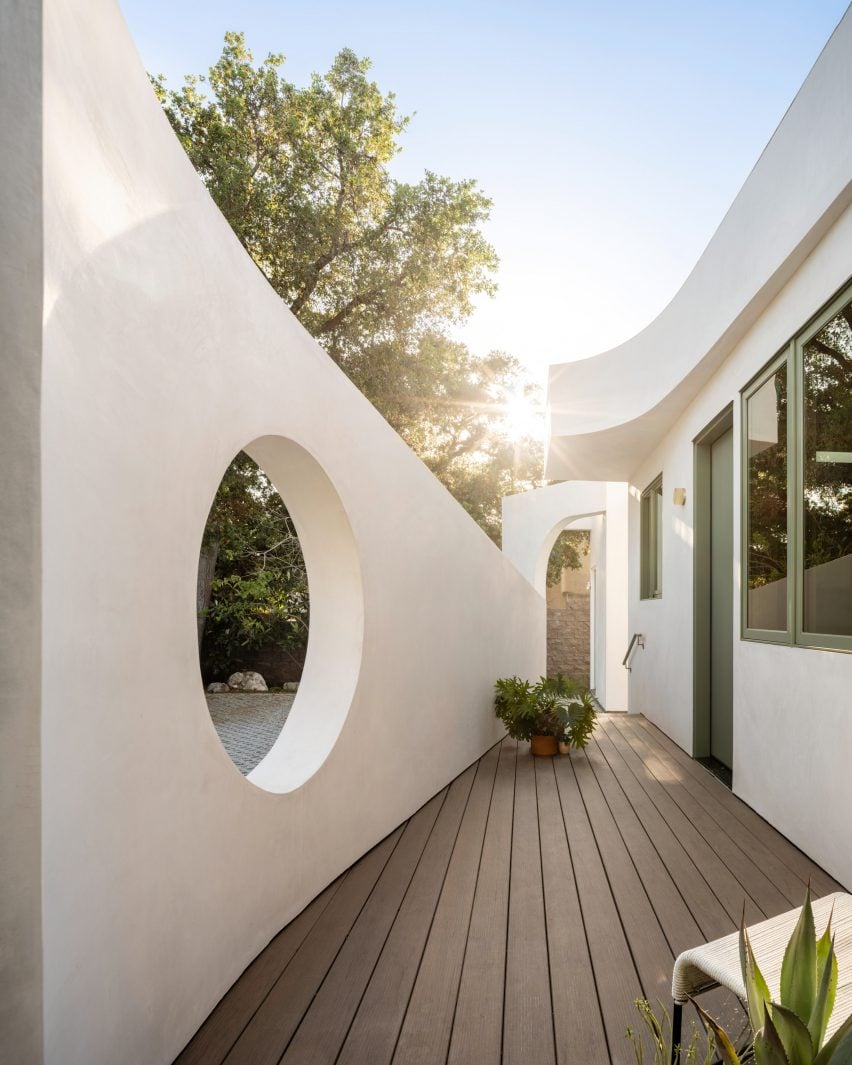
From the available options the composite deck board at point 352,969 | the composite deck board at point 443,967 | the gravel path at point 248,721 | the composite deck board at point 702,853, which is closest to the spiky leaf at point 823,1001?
the composite deck board at point 702,853

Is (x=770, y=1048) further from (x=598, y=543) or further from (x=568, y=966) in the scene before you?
(x=598, y=543)

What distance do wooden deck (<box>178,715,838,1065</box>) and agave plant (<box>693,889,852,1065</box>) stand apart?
1.00 meters

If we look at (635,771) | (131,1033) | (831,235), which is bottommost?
(635,771)

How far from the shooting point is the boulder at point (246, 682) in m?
12.6

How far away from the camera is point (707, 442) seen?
18.6 feet

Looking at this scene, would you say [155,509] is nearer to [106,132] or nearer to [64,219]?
[64,219]

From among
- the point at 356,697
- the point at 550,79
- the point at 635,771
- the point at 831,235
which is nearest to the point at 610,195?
the point at 550,79

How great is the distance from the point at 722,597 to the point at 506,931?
3413mm

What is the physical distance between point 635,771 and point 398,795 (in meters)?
2.18

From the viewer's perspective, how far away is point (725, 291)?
444cm

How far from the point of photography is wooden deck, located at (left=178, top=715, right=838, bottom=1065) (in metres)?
1.93

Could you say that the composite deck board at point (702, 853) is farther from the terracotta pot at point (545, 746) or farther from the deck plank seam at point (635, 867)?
the terracotta pot at point (545, 746)

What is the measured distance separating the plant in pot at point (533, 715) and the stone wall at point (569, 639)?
11.0m

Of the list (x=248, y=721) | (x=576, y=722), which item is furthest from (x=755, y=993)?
(x=248, y=721)
